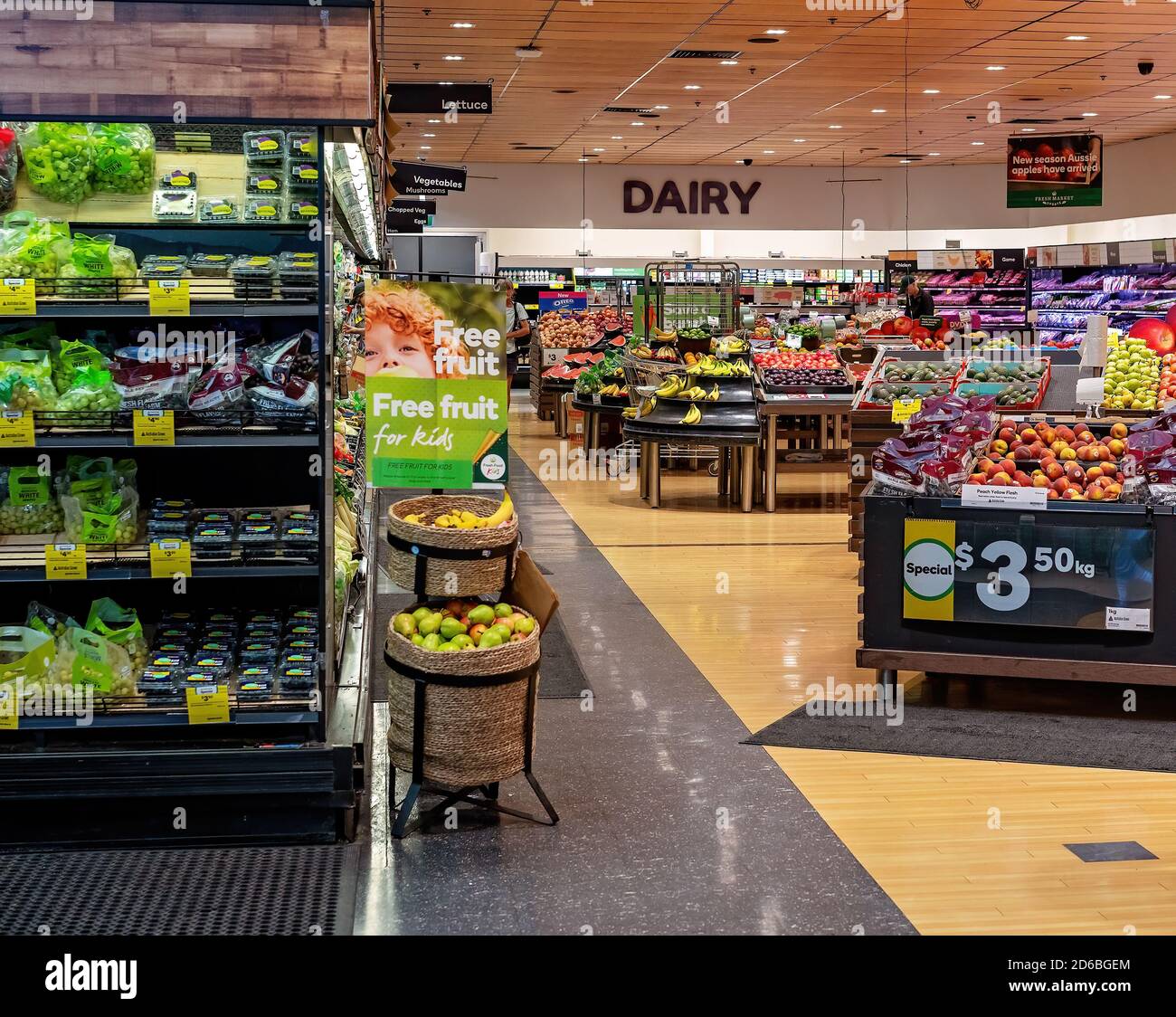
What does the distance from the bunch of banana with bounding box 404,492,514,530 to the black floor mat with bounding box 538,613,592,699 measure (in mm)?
965

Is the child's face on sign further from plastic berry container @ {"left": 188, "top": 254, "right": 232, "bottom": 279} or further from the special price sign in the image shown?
the special price sign

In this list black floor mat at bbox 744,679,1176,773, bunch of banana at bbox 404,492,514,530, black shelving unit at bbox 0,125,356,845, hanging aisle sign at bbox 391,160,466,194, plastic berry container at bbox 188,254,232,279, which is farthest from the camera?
hanging aisle sign at bbox 391,160,466,194

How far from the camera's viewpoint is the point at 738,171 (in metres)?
24.8

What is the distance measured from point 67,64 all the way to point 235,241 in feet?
2.81

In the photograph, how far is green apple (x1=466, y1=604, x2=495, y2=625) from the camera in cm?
422

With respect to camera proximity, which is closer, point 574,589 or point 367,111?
point 367,111

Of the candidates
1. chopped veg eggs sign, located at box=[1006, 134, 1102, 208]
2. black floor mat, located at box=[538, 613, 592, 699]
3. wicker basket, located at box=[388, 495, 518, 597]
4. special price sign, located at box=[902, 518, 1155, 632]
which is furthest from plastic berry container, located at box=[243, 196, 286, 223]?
chopped veg eggs sign, located at box=[1006, 134, 1102, 208]

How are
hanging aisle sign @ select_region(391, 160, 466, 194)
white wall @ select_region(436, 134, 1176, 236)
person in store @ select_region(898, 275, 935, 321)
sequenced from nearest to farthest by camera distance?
hanging aisle sign @ select_region(391, 160, 466, 194)
person in store @ select_region(898, 275, 935, 321)
white wall @ select_region(436, 134, 1176, 236)

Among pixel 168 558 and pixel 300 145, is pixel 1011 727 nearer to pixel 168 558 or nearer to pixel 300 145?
pixel 168 558

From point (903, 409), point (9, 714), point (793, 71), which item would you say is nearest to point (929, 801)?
point (9, 714)

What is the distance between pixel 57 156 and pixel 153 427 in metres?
0.88

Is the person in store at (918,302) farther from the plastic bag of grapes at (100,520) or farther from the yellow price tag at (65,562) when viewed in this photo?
the yellow price tag at (65,562)
